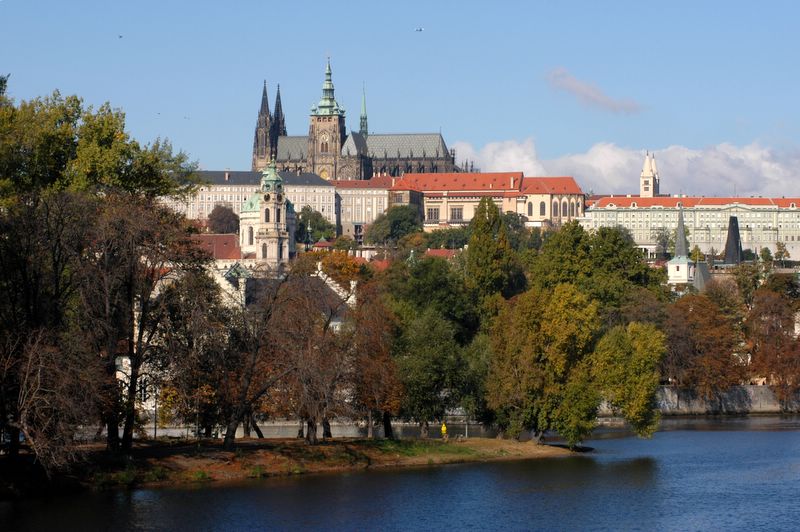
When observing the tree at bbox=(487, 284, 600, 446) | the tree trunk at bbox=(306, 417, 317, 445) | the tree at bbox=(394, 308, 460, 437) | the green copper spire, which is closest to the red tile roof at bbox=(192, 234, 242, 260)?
the green copper spire

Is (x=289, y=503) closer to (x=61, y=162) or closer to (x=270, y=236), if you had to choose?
(x=61, y=162)

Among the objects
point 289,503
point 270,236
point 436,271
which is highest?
point 270,236

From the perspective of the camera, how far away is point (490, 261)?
8169 centimetres

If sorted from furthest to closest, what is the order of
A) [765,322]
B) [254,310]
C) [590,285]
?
[765,322] → [590,285] → [254,310]

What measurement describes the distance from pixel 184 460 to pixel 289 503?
5.47 meters

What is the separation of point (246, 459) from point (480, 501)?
8180 millimetres

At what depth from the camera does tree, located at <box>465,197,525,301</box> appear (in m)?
80.9

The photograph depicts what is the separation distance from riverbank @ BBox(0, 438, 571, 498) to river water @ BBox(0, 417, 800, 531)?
0.87 m

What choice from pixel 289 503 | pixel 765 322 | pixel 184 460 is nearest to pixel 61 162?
pixel 184 460

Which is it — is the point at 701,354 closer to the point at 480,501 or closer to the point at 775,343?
the point at 775,343

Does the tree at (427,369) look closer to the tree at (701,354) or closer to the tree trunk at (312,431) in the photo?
the tree trunk at (312,431)

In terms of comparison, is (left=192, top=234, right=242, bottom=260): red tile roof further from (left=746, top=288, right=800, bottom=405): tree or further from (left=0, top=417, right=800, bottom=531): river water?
(left=0, top=417, right=800, bottom=531): river water

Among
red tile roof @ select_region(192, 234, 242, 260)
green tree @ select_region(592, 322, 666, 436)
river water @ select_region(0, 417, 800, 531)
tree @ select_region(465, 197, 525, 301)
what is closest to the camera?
river water @ select_region(0, 417, 800, 531)

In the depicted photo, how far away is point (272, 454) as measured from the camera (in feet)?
163
